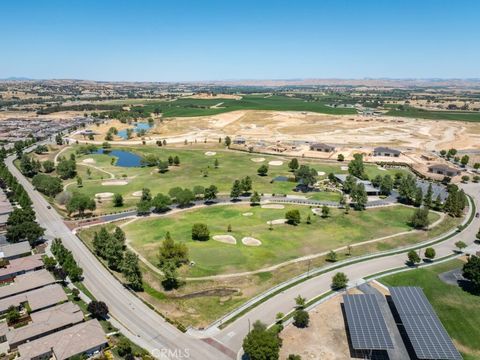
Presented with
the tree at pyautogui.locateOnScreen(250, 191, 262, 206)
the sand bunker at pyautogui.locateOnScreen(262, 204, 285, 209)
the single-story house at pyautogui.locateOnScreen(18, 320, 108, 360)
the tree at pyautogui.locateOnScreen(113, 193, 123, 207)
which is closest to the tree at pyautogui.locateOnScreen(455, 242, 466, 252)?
the sand bunker at pyautogui.locateOnScreen(262, 204, 285, 209)

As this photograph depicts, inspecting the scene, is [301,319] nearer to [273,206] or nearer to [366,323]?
[366,323]

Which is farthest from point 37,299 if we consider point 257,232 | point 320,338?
point 257,232

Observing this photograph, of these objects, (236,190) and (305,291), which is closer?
(305,291)

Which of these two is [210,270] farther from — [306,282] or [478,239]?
[478,239]

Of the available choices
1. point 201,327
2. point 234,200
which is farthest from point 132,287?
point 234,200

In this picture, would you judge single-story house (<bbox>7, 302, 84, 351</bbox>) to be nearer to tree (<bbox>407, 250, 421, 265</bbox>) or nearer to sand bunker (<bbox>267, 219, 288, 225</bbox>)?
sand bunker (<bbox>267, 219, 288, 225</bbox>)
